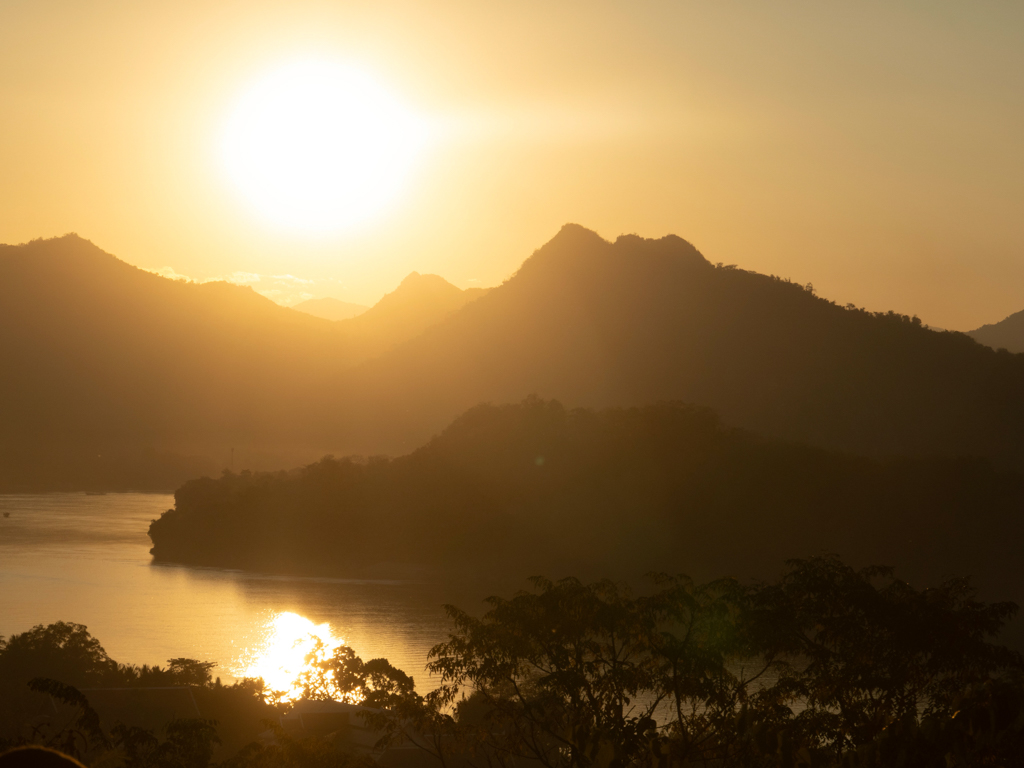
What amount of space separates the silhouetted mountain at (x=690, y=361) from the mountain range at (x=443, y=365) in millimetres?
214

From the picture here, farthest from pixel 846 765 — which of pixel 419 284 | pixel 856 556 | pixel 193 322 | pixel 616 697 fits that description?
pixel 419 284

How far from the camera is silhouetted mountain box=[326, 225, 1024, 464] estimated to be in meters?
83.9

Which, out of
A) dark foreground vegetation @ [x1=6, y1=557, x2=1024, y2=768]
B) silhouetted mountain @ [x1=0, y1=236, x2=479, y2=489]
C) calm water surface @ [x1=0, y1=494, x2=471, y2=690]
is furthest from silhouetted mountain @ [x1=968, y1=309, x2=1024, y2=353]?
dark foreground vegetation @ [x1=6, y1=557, x2=1024, y2=768]

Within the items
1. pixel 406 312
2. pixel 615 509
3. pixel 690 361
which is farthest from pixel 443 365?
pixel 615 509

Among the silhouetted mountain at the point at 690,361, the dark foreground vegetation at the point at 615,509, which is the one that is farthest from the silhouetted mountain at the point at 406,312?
the dark foreground vegetation at the point at 615,509

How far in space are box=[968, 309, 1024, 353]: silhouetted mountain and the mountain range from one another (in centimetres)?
9318

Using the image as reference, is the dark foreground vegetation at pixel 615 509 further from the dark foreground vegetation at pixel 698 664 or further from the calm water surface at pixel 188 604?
the dark foreground vegetation at pixel 698 664

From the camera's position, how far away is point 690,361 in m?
98.2

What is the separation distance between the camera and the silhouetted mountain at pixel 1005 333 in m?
174

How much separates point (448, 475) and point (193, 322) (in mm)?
83231

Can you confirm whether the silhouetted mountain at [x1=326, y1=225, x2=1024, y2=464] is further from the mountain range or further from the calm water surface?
the calm water surface

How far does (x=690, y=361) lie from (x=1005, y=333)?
113038 mm

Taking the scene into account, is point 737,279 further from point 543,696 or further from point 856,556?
point 543,696

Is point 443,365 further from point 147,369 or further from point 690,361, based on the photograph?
point 147,369
